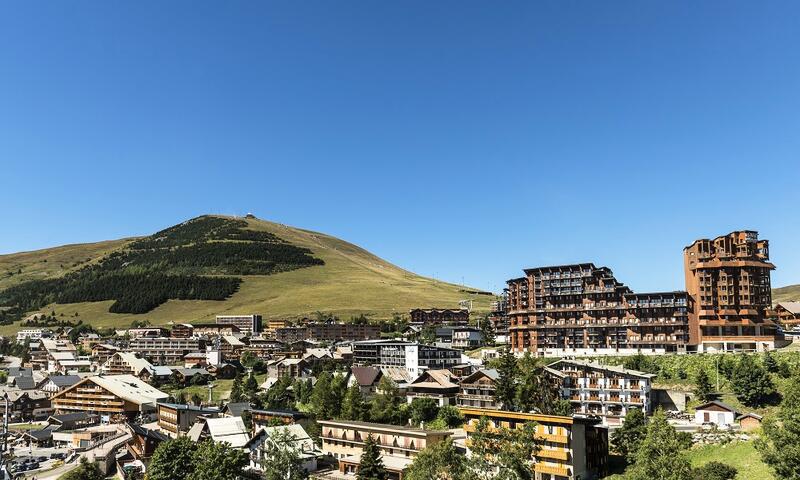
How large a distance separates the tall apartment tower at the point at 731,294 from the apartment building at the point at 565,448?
50724mm

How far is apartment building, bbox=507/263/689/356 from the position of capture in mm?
102312

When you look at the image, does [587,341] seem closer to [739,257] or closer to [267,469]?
[739,257]

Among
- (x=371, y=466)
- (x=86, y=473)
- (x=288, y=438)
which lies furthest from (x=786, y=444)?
(x=86, y=473)

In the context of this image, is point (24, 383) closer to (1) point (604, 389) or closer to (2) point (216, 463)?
(2) point (216, 463)

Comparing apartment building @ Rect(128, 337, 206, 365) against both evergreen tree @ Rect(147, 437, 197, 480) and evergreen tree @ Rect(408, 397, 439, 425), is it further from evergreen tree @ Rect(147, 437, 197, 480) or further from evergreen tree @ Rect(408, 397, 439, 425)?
evergreen tree @ Rect(147, 437, 197, 480)

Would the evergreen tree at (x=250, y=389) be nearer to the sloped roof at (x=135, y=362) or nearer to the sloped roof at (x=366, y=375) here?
the sloped roof at (x=366, y=375)

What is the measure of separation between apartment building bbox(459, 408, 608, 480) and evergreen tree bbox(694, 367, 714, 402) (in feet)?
84.6

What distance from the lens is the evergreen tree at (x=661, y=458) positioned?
4219cm

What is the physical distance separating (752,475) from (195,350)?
141 meters

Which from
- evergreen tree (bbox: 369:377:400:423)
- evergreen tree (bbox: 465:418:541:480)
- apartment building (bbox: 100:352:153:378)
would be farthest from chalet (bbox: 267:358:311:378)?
evergreen tree (bbox: 465:418:541:480)

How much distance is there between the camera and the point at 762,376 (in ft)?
241

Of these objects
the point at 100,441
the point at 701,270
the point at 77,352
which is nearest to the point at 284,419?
the point at 100,441

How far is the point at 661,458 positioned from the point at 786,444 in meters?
9.53

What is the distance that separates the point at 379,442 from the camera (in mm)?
65875
